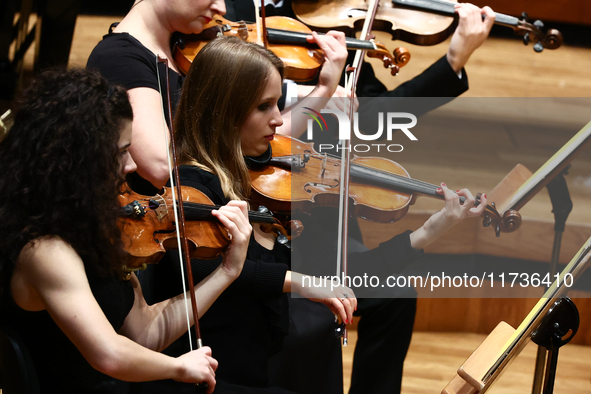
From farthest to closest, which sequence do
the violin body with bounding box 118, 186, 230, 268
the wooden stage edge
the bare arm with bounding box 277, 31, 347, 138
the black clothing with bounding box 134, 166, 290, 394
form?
the wooden stage edge → the bare arm with bounding box 277, 31, 347, 138 → the black clothing with bounding box 134, 166, 290, 394 → the violin body with bounding box 118, 186, 230, 268

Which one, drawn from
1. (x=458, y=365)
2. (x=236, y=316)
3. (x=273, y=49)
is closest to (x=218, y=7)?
(x=273, y=49)

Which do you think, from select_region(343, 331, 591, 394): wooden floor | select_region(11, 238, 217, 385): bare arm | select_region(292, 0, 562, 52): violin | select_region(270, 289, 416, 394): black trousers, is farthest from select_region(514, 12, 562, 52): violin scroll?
select_region(11, 238, 217, 385): bare arm

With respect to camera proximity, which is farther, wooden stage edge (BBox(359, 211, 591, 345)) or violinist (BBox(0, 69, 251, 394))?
Answer: wooden stage edge (BBox(359, 211, 591, 345))

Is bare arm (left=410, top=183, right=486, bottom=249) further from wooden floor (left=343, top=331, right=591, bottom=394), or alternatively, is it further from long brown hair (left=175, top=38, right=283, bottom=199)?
wooden floor (left=343, top=331, right=591, bottom=394)

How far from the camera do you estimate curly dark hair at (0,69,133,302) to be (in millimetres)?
815

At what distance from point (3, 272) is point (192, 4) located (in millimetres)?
741

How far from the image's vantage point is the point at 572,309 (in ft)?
3.05

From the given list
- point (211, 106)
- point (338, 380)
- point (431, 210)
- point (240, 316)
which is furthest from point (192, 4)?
point (431, 210)

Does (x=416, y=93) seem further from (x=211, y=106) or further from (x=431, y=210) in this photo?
(x=211, y=106)

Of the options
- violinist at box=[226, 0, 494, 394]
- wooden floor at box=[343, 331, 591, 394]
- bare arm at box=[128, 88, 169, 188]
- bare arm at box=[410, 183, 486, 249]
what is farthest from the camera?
wooden floor at box=[343, 331, 591, 394]

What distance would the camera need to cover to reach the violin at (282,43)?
140 centimetres

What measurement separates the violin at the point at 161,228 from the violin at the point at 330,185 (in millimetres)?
231

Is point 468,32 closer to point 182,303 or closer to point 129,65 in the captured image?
point 129,65

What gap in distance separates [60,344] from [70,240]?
0.52ft
